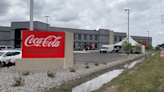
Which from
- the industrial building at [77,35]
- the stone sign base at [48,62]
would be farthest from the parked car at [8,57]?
the industrial building at [77,35]

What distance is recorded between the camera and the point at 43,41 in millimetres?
14078

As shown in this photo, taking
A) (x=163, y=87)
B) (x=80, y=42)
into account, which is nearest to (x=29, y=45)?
(x=163, y=87)

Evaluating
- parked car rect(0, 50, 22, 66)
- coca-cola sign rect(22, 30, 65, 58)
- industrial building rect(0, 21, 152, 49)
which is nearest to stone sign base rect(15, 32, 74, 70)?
coca-cola sign rect(22, 30, 65, 58)

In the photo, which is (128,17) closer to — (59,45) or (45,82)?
(59,45)

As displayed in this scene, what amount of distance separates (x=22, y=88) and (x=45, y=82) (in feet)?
5.14

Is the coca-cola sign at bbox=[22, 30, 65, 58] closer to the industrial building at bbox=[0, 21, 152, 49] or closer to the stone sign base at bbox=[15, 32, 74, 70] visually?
the stone sign base at bbox=[15, 32, 74, 70]

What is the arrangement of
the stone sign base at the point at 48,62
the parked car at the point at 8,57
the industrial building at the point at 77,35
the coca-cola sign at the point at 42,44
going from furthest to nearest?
the industrial building at the point at 77,35 → the parked car at the point at 8,57 → the coca-cola sign at the point at 42,44 → the stone sign base at the point at 48,62

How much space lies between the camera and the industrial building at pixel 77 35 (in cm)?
4688

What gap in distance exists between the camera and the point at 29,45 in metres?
13.7

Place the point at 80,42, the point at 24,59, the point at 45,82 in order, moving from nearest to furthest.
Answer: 1. the point at 45,82
2. the point at 24,59
3. the point at 80,42

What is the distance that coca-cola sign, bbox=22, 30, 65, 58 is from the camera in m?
13.7

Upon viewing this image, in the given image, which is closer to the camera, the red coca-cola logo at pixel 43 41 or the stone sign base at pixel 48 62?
the stone sign base at pixel 48 62

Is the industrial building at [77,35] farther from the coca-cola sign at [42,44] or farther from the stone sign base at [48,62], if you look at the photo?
the coca-cola sign at [42,44]

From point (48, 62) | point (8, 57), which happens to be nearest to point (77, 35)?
point (8, 57)
